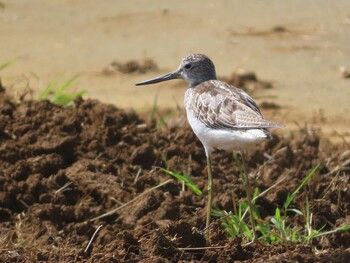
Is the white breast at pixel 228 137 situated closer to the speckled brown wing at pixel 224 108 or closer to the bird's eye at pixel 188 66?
the speckled brown wing at pixel 224 108

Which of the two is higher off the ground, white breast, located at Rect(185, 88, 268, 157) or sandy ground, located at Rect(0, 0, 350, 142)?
white breast, located at Rect(185, 88, 268, 157)

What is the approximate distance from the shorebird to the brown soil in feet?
1.65

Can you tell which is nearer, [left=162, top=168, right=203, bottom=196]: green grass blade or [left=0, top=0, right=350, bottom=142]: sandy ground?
A: [left=162, top=168, right=203, bottom=196]: green grass blade

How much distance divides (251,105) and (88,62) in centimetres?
557

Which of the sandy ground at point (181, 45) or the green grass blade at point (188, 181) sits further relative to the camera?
the sandy ground at point (181, 45)

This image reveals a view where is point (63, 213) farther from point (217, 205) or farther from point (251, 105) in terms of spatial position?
point (251, 105)

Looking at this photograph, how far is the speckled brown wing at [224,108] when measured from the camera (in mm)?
6281

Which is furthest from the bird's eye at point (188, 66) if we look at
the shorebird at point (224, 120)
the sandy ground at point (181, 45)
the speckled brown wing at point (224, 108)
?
the sandy ground at point (181, 45)

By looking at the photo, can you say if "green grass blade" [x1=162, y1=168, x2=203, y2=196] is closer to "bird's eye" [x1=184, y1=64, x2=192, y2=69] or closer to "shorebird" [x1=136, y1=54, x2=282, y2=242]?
"shorebird" [x1=136, y1=54, x2=282, y2=242]

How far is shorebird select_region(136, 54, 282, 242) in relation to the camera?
20.2ft

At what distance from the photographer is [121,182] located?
755cm

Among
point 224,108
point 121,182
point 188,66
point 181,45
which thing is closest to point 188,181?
point 121,182

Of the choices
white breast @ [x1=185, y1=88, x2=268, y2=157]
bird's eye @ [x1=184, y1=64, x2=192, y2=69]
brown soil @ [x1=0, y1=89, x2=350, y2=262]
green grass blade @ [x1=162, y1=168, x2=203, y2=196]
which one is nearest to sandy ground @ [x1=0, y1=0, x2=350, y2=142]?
brown soil @ [x1=0, y1=89, x2=350, y2=262]

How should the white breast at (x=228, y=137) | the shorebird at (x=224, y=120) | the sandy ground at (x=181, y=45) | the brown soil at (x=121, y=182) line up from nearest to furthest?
the white breast at (x=228, y=137)
the shorebird at (x=224, y=120)
the brown soil at (x=121, y=182)
the sandy ground at (x=181, y=45)
